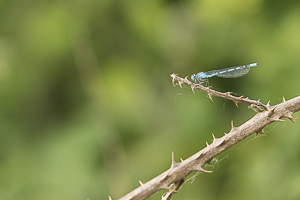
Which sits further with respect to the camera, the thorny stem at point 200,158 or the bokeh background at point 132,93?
the bokeh background at point 132,93

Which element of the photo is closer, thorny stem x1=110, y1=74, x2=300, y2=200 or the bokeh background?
thorny stem x1=110, y1=74, x2=300, y2=200

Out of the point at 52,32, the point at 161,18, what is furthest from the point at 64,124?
the point at 161,18

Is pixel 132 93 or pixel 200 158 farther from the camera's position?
pixel 132 93

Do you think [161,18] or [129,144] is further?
[161,18]

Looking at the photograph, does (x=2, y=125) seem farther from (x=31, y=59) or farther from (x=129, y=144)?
(x=129, y=144)

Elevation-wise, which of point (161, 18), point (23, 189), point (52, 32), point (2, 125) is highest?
point (52, 32)

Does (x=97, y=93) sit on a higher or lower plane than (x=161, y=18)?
lower

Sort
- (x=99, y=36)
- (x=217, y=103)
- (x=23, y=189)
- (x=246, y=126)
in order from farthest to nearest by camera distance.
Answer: (x=99, y=36), (x=23, y=189), (x=217, y=103), (x=246, y=126)

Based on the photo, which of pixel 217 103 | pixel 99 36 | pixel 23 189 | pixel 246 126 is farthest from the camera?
pixel 99 36
